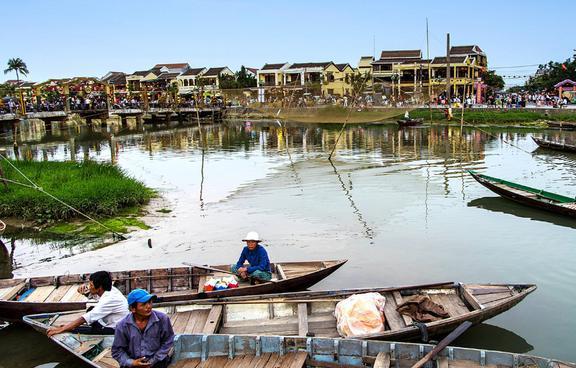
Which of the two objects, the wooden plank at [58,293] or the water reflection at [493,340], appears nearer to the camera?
the water reflection at [493,340]

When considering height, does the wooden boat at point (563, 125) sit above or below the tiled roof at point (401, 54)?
below

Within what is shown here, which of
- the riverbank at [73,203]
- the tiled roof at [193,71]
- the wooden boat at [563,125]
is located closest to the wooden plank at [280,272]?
the riverbank at [73,203]

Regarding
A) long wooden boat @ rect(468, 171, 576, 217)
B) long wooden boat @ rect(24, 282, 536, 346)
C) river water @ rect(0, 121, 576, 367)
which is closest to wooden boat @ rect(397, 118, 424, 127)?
river water @ rect(0, 121, 576, 367)

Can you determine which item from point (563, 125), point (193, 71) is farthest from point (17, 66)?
point (563, 125)

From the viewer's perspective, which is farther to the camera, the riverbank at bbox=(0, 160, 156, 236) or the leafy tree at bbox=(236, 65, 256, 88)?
the leafy tree at bbox=(236, 65, 256, 88)

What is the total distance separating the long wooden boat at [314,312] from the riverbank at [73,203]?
256 inches

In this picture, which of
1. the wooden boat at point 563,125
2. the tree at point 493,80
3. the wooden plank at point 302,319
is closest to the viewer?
the wooden plank at point 302,319

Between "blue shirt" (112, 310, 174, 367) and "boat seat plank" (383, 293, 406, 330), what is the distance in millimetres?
3026

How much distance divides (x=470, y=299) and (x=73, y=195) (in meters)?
11.0

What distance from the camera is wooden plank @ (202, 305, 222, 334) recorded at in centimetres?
704

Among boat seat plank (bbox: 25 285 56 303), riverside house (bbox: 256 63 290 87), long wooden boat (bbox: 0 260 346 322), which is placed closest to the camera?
long wooden boat (bbox: 0 260 346 322)

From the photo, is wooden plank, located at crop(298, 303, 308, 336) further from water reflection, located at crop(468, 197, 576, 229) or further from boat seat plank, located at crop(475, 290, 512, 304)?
water reflection, located at crop(468, 197, 576, 229)

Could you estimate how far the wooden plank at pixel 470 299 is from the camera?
711cm

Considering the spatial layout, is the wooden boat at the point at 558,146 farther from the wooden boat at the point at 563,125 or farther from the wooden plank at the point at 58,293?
the wooden plank at the point at 58,293
